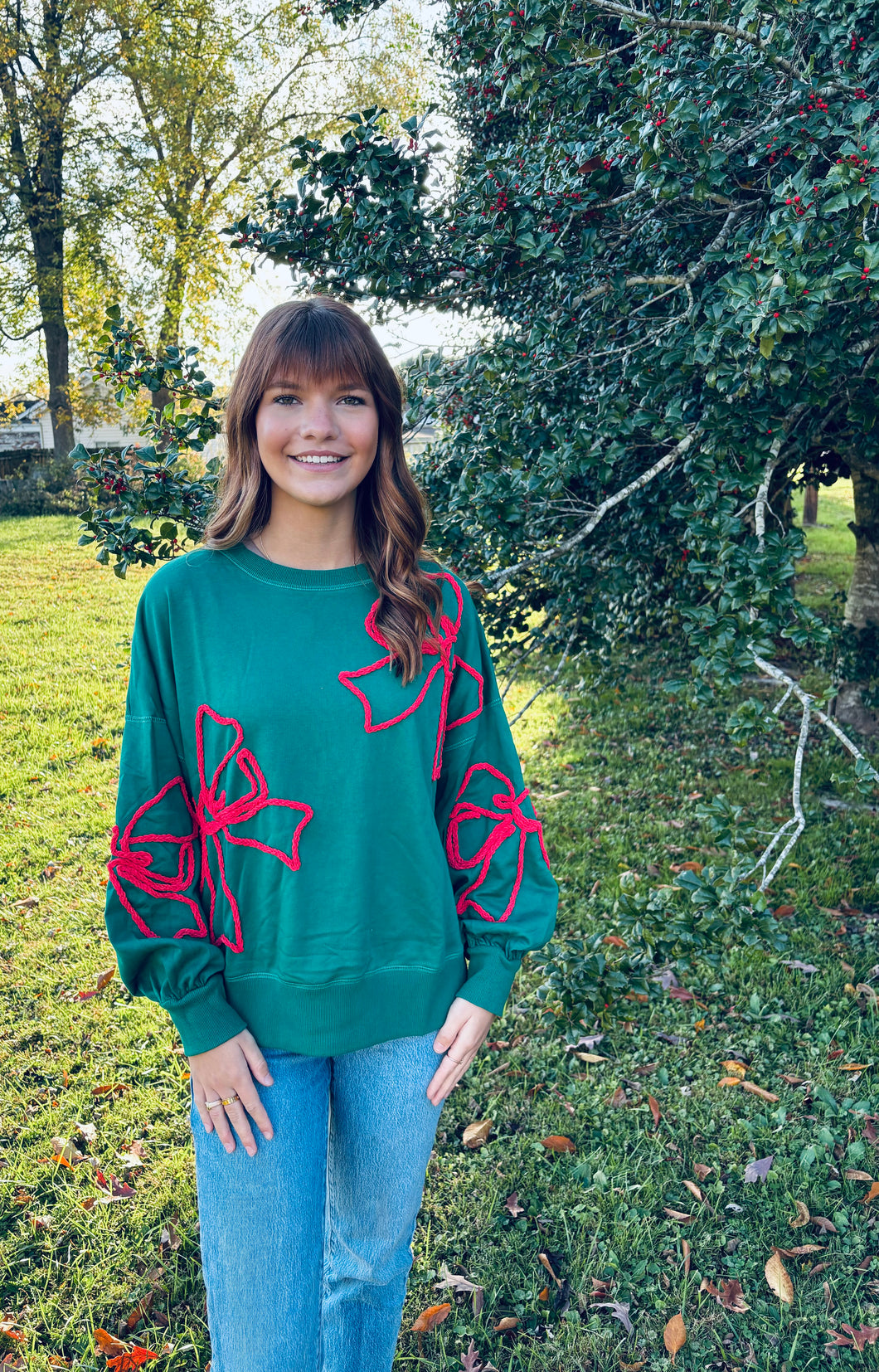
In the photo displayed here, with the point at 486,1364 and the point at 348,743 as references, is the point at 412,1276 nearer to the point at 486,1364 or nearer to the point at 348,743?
the point at 486,1364

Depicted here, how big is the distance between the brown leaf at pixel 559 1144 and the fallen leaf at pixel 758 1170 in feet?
1.87

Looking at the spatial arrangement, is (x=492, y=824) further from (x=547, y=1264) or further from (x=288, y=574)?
(x=547, y=1264)

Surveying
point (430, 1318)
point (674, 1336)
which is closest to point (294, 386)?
point (430, 1318)

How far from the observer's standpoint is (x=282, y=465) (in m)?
1.69

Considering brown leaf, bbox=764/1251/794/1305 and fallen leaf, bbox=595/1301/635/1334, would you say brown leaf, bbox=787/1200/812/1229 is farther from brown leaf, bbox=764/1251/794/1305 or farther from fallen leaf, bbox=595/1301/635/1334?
fallen leaf, bbox=595/1301/635/1334

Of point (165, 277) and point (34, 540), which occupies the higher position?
point (165, 277)

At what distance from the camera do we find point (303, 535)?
5.72 feet

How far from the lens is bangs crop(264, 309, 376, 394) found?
Answer: 1.66m

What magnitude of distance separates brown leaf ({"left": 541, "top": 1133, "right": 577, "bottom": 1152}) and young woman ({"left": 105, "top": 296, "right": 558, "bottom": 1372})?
143 centimetres

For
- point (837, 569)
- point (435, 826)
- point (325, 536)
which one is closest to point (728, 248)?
point (325, 536)

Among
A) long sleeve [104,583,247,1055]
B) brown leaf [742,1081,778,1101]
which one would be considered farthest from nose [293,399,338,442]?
brown leaf [742,1081,778,1101]

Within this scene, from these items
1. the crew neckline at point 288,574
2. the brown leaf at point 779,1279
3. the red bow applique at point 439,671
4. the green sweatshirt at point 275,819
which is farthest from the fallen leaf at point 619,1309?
the crew neckline at point 288,574

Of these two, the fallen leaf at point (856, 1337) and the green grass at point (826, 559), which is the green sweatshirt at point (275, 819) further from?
the green grass at point (826, 559)

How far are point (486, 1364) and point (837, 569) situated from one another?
432 inches
